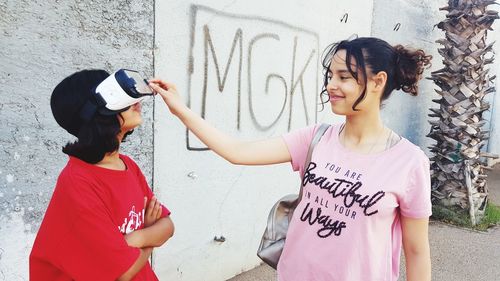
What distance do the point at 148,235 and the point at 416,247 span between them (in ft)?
3.18

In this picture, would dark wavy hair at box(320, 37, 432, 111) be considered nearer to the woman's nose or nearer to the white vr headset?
the woman's nose

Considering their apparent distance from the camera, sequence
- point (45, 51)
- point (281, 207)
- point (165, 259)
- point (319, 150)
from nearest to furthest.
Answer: point (319, 150) → point (281, 207) → point (45, 51) → point (165, 259)

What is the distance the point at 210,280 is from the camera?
347 cm

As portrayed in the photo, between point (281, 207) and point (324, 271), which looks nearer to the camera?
point (324, 271)

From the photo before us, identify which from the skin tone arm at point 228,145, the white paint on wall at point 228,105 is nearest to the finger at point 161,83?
the skin tone arm at point 228,145

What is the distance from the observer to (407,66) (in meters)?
1.76

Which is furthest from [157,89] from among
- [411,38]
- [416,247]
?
[411,38]

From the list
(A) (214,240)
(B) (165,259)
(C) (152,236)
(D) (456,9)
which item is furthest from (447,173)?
(C) (152,236)

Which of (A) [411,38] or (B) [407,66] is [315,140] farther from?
(A) [411,38]

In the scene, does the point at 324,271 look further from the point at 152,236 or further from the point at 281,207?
the point at 152,236

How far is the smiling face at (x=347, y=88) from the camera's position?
1.69 metres

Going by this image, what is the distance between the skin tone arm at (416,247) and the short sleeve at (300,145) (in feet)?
1.47

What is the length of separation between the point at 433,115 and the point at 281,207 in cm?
487

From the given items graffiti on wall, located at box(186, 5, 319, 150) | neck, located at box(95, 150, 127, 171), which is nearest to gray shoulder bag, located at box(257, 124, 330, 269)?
neck, located at box(95, 150, 127, 171)
